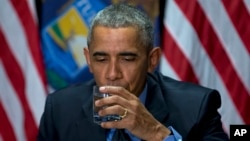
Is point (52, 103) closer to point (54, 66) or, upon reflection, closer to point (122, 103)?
point (122, 103)

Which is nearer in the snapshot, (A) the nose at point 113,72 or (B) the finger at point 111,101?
(B) the finger at point 111,101

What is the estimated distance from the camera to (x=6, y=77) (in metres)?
2.91

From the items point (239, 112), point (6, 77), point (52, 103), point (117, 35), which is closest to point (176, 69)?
point (239, 112)

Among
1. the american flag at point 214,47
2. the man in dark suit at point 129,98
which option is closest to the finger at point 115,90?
the man in dark suit at point 129,98

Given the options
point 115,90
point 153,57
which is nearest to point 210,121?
point 153,57

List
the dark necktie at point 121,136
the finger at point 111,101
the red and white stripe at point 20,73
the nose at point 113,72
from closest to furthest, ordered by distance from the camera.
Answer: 1. the finger at point 111,101
2. the nose at point 113,72
3. the dark necktie at point 121,136
4. the red and white stripe at point 20,73

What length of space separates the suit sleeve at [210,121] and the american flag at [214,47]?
1.00 m

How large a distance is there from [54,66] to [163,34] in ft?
1.80

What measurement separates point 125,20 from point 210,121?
1.40 feet

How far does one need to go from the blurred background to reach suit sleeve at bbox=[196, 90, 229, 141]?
1011 millimetres

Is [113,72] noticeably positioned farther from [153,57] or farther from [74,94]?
[74,94]

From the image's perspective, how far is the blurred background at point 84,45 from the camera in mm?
2889

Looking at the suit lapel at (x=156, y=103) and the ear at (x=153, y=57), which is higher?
the ear at (x=153, y=57)

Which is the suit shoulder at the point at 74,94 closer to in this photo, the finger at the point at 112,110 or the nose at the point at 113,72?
the nose at the point at 113,72
